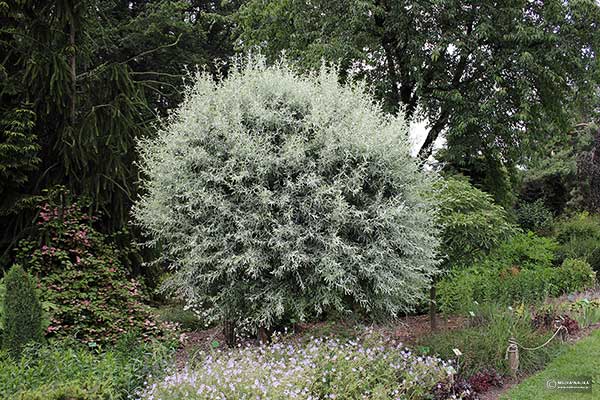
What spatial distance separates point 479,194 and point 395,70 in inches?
215

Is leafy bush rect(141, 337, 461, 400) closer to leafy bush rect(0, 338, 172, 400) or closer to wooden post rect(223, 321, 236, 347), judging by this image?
leafy bush rect(0, 338, 172, 400)

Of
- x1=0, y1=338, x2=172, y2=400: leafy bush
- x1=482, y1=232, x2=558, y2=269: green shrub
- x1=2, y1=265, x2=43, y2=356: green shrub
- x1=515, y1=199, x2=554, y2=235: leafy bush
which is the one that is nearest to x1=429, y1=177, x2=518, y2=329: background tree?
x1=0, y1=338, x2=172, y2=400: leafy bush

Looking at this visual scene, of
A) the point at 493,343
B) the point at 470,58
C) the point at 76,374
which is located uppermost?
the point at 470,58

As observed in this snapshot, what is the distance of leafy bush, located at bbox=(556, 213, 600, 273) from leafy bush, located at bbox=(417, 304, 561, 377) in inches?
212

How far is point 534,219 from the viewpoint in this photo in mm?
13133

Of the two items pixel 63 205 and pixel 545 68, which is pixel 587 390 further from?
pixel 545 68

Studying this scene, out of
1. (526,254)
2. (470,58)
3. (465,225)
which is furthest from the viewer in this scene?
(470,58)

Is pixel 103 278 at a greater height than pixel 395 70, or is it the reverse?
pixel 395 70

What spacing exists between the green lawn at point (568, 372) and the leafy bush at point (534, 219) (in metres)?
7.45

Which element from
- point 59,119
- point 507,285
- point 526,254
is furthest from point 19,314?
point 526,254

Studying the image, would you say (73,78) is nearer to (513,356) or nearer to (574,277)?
(513,356)

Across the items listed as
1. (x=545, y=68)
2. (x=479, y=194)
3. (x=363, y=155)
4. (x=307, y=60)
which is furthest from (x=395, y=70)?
(x=363, y=155)

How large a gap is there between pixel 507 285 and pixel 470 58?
4.91m

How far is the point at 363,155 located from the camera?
13.7 ft
